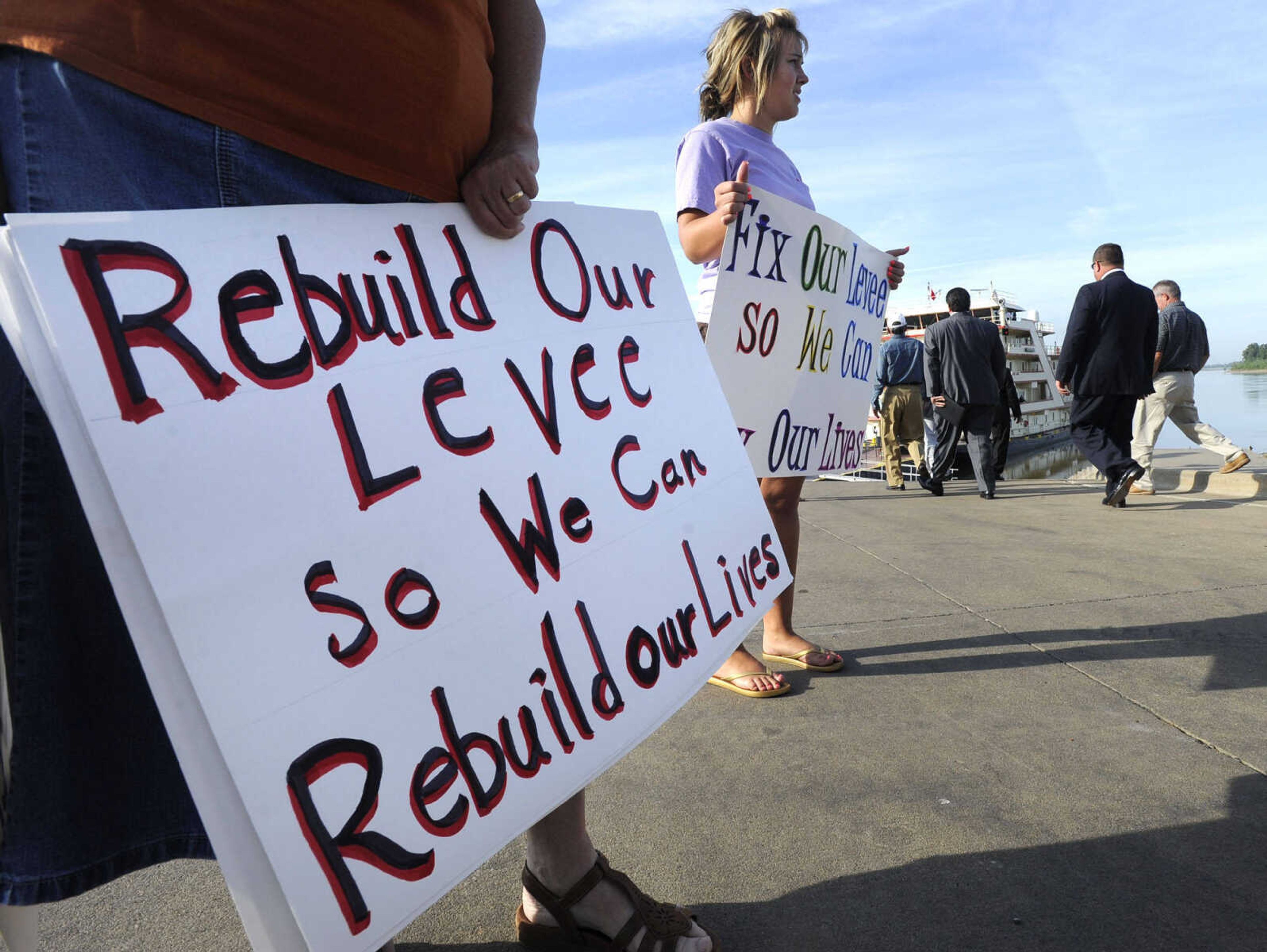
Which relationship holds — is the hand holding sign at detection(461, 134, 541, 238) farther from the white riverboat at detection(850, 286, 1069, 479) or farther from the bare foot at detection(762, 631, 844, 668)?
the white riverboat at detection(850, 286, 1069, 479)

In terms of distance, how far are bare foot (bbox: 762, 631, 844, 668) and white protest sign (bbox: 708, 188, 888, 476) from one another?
57 centimetres

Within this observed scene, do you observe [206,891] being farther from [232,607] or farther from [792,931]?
[232,607]

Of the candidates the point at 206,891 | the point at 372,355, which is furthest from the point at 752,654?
the point at 372,355

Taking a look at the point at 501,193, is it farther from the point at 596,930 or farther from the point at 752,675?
the point at 752,675

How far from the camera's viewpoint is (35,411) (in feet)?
3.34

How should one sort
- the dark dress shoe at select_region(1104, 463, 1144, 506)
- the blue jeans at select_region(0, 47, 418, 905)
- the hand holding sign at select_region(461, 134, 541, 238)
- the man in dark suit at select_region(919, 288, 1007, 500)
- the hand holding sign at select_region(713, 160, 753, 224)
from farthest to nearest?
1. the man in dark suit at select_region(919, 288, 1007, 500)
2. the dark dress shoe at select_region(1104, 463, 1144, 506)
3. the hand holding sign at select_region(713, 160, 753, 224)
4. the hand holding sign at select_region(461, 134, 541, 238)
5. the blue jeans at select_region(0, 47, 418, 905)

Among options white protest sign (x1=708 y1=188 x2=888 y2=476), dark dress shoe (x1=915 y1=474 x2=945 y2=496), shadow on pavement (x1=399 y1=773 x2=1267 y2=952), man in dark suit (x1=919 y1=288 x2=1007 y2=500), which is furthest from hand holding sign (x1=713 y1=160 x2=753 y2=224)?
dark dress shoe (x1=915 y1=474 x2=945 y2=496)

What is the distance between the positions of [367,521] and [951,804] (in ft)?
5.21

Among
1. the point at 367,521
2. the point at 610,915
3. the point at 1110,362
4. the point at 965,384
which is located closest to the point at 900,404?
the point at 965,384

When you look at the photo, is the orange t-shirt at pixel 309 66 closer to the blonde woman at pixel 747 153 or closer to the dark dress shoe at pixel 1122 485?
the blonde woman at pixel 747 153

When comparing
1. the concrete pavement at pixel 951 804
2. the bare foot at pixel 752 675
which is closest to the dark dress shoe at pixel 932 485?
the concrete pavement at pixel 951 804

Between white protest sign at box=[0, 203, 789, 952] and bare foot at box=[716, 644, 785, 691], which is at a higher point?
white protest sign at box=[0, 203, 789, 952]

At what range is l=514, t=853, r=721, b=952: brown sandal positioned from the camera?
146 centimetres

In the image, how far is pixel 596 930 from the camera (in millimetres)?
1479
